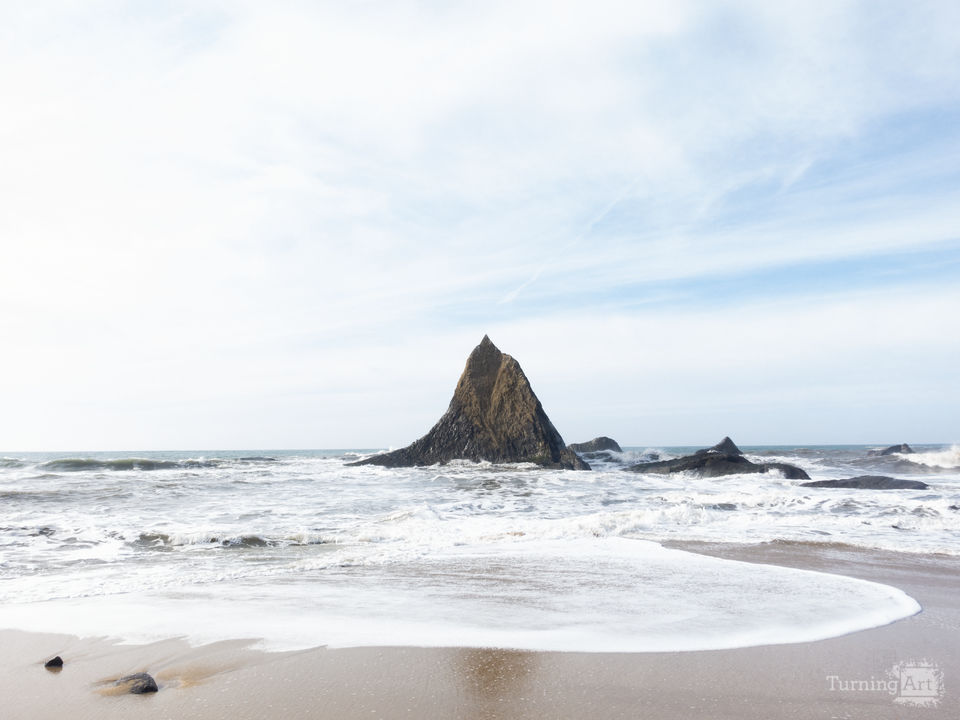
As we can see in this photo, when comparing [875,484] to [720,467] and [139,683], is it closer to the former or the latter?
[720,467]

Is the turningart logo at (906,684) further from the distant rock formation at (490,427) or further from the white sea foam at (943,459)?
the white sea foam at (943,459)

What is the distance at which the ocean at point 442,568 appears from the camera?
14.0 ft

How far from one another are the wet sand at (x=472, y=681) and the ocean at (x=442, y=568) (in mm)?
232

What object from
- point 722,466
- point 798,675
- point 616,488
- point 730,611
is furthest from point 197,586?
point 722,466

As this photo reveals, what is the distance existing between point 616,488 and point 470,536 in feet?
29.8

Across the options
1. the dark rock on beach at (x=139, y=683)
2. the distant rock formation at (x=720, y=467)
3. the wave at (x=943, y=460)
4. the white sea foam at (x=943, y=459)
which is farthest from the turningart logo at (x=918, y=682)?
the white sea foam at (x=943, y=459)

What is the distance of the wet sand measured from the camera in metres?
2.89

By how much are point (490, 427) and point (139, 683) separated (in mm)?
23211

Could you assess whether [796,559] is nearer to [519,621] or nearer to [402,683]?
[519,621]

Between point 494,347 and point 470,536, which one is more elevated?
point 494,347

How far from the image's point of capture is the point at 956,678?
3273 millimetres

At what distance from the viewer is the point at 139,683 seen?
3215 millimetres

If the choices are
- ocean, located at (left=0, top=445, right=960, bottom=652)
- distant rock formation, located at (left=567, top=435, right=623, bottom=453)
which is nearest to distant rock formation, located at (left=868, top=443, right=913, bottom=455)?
distant rock formation, located at (left=567, top=435, right=623, bottom=453)

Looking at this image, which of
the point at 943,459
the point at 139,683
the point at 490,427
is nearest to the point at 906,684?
the point at 139,683
